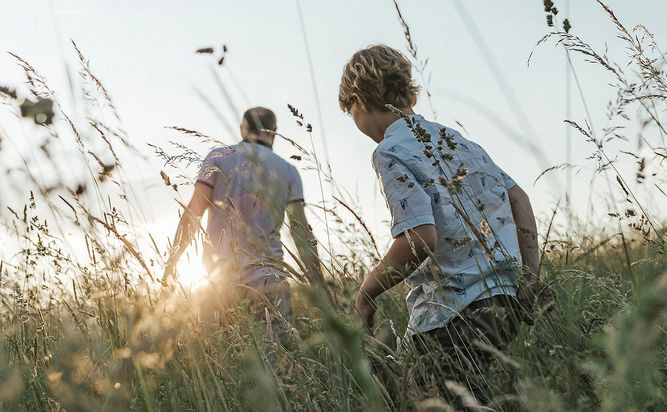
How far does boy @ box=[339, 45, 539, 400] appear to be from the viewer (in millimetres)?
2398

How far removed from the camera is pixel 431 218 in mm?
2457

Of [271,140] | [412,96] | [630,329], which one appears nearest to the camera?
[630,329]

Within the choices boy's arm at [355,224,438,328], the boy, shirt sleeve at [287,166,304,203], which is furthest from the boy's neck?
shirt sleeve at [287,166,304,203]

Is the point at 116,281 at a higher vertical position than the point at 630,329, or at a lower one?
higher

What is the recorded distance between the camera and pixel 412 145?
2.65m

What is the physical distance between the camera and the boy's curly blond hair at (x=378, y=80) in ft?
9.77

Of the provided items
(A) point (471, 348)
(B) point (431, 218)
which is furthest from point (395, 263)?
(A) point (471, 348)

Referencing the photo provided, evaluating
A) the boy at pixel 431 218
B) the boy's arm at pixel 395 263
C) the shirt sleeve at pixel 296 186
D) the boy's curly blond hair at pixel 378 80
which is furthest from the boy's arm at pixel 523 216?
the shirt sleeve at pixel 296 186

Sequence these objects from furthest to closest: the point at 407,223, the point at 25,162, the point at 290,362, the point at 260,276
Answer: the point at 260,276 < the point at 25,162 < the point at 407,223 < the point at 290,362

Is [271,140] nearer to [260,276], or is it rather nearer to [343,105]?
[260,276]

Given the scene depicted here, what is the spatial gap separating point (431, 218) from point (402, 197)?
0.40ft

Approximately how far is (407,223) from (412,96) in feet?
2.82

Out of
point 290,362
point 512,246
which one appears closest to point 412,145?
point 512,246

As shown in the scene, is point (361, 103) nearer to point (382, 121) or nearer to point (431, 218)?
point (382, 121)
